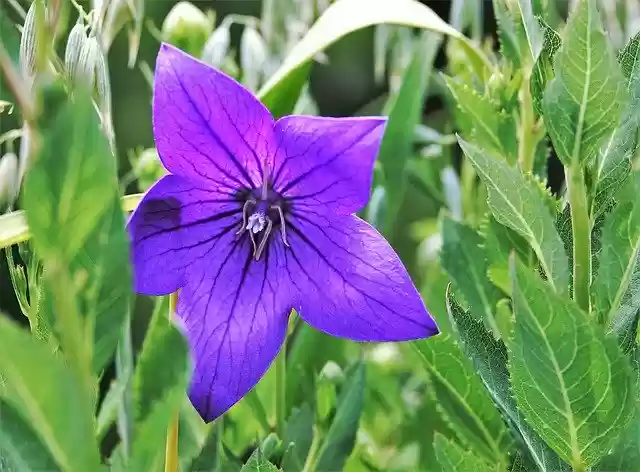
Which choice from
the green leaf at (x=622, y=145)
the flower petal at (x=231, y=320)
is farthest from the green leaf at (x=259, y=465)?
the green leaf at (x=622, y=145)

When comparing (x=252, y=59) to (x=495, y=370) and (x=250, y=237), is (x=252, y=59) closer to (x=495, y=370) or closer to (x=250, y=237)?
(x=250, y=237)

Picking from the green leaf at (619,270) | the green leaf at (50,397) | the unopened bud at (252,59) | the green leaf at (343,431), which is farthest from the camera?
the unopened bud at (252,59)

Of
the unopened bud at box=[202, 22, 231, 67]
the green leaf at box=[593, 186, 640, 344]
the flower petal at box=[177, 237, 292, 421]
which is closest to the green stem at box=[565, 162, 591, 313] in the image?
the green leaf at box=[593, 186, 640, 344]

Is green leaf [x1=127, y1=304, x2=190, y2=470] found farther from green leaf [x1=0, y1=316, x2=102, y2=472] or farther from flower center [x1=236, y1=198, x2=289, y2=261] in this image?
flower center [x1=236, y1=198, x2=289, y2=261]

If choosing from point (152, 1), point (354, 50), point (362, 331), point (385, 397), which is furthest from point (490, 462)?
point (354, 50)

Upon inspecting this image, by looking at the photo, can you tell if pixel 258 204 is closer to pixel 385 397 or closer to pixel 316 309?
pixel 316 309

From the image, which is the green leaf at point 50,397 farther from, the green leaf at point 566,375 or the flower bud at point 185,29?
the flower bud at point 185,29
